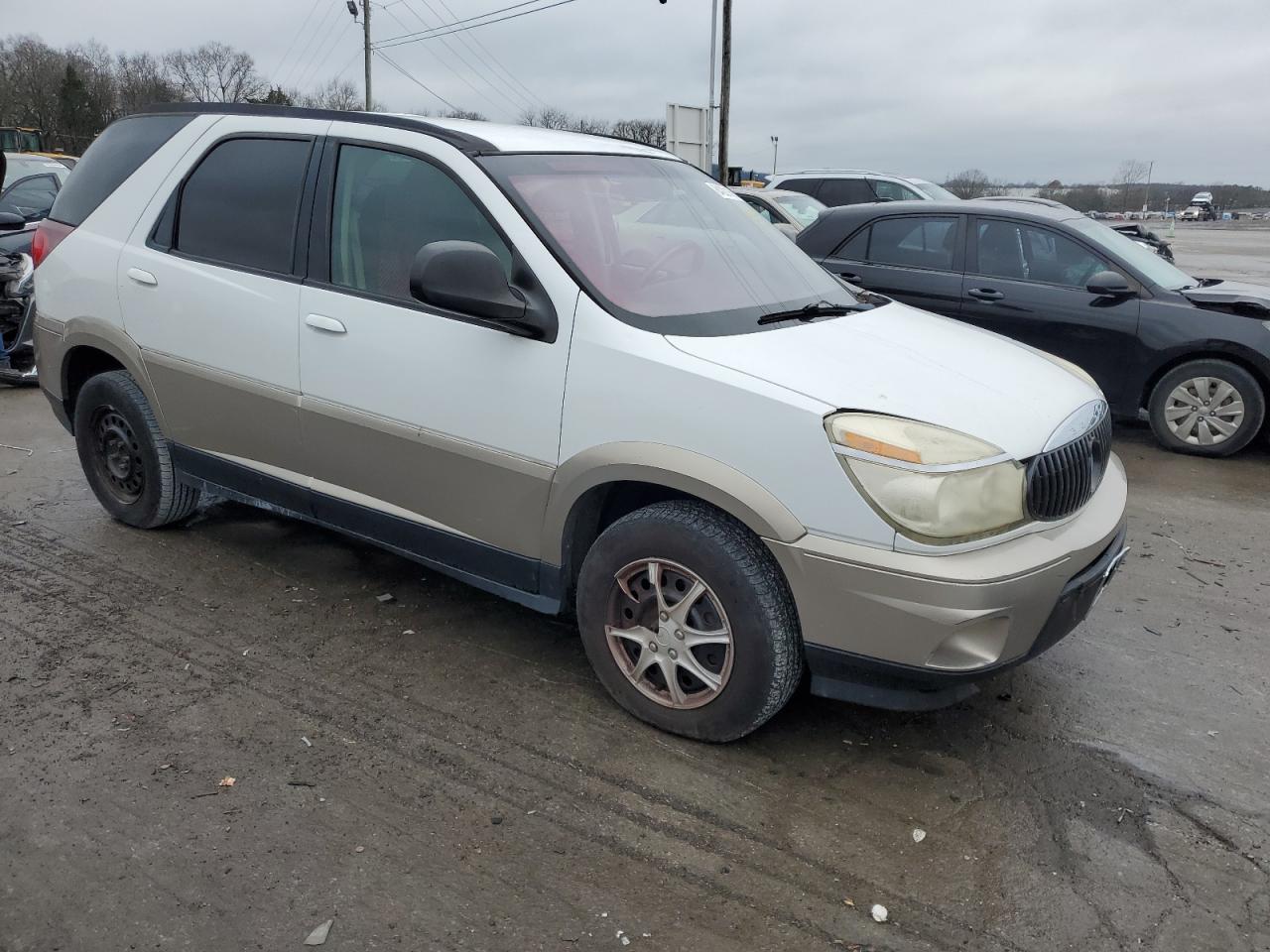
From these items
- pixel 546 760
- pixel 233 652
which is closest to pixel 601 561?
pixel 546 760

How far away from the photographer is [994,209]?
7.58m

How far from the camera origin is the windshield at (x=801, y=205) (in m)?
13.4

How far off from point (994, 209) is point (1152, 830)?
18.9 ft

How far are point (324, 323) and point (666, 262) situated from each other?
1.26m

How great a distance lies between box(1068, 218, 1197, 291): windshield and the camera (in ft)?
23.5

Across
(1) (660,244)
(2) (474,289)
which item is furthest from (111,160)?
(1) (660,244)

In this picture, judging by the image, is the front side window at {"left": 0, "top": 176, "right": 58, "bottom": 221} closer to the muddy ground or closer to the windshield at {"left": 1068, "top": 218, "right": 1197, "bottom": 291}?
the muddy ground

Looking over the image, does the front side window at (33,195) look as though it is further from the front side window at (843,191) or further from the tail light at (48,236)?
the front side window at (843,191)

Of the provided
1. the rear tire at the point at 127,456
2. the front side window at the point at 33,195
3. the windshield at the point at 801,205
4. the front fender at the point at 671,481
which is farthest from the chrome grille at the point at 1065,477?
the front side window at the point at 33,195

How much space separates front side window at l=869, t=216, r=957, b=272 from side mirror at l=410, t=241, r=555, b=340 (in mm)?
5275

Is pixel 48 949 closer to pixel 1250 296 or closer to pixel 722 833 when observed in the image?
pixel 722 833

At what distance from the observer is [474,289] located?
10.2 feet

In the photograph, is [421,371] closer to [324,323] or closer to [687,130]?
[324,323]

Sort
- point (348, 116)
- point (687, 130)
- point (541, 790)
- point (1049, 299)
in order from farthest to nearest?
1. point (687, 130)
2. point (1049, 299)
3. point (348, 116)
4. point (541, 790)
